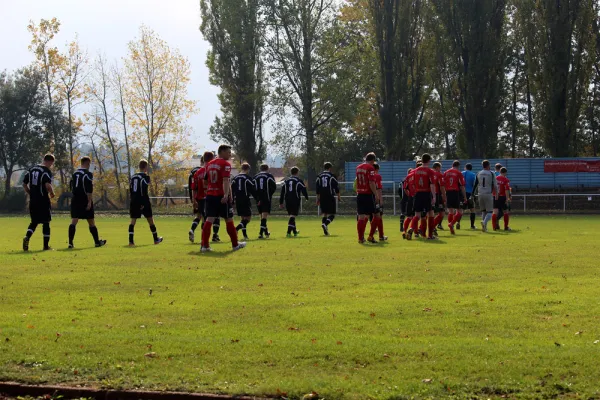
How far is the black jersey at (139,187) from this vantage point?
19.4m

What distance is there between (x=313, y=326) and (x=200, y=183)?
433 inches

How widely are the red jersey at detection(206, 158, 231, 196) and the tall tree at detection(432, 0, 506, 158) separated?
33.0 m

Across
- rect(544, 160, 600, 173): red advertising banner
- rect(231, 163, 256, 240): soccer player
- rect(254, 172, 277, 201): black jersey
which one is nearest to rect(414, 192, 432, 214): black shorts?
rect(254, 172, 277, 201): black jersey

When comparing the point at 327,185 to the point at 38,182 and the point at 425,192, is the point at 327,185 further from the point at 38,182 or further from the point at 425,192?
the point at 38,182

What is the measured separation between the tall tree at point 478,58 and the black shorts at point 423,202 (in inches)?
1098

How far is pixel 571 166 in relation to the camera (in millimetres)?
42781

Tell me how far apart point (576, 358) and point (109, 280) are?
7.48 meters

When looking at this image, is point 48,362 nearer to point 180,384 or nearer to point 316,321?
point 180,384

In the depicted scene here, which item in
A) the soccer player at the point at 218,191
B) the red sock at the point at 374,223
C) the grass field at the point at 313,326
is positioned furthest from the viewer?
the red sock at the point at 374,223

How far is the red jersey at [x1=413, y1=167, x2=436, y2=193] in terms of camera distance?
1981 cm

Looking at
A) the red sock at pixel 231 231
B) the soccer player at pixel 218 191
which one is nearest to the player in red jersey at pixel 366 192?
the red sock at pixel 231 231

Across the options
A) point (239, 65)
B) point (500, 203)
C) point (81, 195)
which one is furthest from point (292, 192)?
point (239, 65)

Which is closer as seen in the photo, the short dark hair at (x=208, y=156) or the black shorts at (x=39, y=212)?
the short dark hair at (x=208, y=156)

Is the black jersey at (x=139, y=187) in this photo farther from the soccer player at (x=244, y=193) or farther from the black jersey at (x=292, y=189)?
the black jersey at (x=292, y=189)
